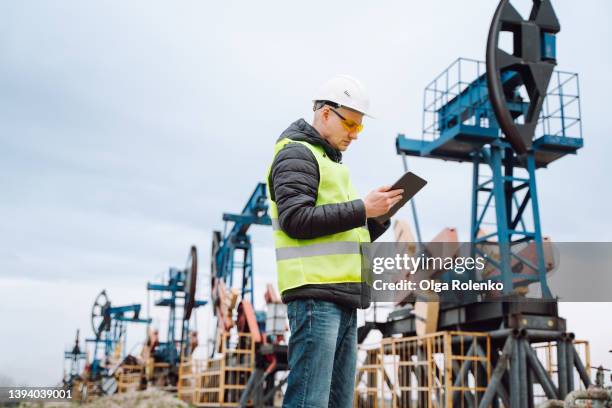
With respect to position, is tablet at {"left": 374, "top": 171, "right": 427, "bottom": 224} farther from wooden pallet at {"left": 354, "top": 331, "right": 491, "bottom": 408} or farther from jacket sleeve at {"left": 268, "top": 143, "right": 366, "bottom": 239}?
wooden pallet at {"left": 354, "top": 331, "right": 491, "bottom": 408}

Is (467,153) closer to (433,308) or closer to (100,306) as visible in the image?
(433,308)

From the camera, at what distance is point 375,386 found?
559 inches

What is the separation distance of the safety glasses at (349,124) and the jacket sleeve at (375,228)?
0.38 m

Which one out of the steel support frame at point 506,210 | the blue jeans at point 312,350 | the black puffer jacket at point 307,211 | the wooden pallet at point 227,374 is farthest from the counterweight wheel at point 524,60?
the blue jeans at point 312,350

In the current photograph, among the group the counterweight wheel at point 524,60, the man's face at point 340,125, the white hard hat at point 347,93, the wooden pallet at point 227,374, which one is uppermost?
the counterweight wheel at point 524,60

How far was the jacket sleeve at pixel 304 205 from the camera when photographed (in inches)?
98.4

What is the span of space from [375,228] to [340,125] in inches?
18.2

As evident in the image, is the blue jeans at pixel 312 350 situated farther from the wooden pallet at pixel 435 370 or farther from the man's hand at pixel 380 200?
the wooden pallet at pixel 435 370

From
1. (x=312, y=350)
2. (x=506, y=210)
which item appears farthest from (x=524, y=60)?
(x=312, y=350)

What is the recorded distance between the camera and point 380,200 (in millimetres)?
2617

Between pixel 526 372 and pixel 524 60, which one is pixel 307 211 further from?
pixel 524 60

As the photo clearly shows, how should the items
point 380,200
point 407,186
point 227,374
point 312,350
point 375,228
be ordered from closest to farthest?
1. point 312,350
2. point 380,200
3. point 407,186
4. point 375,228
5. point 227,374

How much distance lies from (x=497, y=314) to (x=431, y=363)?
54.9 inches

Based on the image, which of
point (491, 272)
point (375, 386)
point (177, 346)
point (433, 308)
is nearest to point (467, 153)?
point (491, 272)
